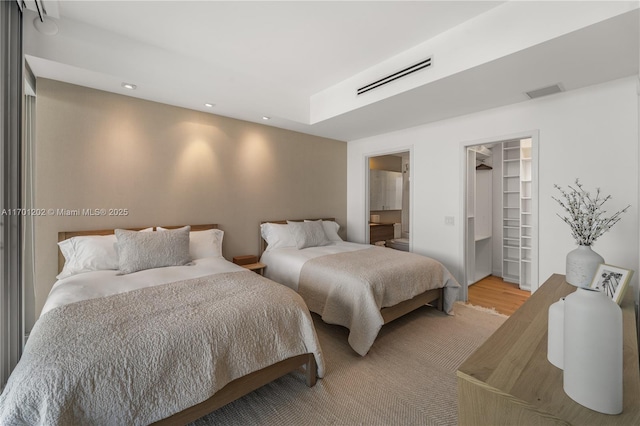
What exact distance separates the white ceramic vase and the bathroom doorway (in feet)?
13.4

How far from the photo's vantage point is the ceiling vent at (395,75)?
97.7 inches

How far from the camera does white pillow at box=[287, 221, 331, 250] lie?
3.67 m

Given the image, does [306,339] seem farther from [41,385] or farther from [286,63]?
[286,63]

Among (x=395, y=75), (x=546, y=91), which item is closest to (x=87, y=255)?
(x=395, y=75)

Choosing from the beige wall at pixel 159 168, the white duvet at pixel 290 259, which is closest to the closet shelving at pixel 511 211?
the white duvet at pixel 290 259

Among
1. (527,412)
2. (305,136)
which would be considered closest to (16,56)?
(305,136)

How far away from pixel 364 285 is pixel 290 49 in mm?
2273

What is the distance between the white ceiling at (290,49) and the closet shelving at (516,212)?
1.74 metres

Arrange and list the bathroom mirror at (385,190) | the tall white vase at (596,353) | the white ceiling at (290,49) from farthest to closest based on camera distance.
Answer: the bathroom mirror at (385,190), the white ceiling at (290,49), the tall white vase at (596,353)

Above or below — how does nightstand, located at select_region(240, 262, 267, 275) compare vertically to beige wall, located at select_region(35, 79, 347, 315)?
below

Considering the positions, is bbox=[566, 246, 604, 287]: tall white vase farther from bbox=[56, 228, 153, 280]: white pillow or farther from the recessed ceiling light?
the recessed ceiling light

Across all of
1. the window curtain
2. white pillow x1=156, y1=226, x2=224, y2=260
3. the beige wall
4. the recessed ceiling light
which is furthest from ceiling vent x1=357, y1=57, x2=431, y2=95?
the window curtain

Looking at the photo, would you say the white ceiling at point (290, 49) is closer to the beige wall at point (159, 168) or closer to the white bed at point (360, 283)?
the beige wall at point (159, 168)

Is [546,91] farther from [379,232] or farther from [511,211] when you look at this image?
[379,232]
